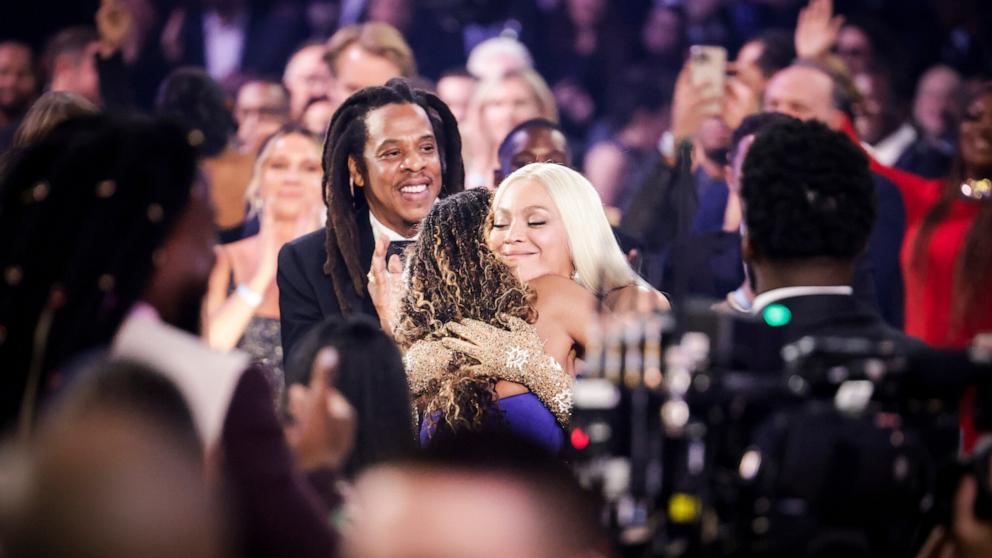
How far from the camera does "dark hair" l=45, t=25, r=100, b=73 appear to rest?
7.08 meters

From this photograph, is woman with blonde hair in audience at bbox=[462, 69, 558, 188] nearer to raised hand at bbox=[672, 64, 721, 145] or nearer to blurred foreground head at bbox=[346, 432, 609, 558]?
raised hand at bbox=[672, 64, 721, 145]

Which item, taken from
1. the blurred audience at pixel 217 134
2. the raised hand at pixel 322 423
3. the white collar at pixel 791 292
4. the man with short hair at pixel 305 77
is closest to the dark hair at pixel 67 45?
the blurred audience at pixel 217 134

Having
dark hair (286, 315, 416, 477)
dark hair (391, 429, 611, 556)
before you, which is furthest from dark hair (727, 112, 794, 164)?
dark hair (391, 429, 611, 556)

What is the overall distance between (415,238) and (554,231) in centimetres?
47

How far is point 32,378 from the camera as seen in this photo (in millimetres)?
2379

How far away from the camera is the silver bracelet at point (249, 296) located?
5758mm

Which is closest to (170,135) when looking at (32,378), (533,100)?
(32,378)

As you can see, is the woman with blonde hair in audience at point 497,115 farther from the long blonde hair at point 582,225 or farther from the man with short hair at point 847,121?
the long blonde hair at point 582,225

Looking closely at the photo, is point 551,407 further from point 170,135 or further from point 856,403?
point 170,135

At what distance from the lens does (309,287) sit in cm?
498

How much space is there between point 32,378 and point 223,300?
3.60 metres

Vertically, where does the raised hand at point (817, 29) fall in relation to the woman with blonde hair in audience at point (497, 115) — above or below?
above

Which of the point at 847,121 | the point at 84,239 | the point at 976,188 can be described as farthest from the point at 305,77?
the point at 84,239

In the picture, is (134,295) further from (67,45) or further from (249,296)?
(67,45)
